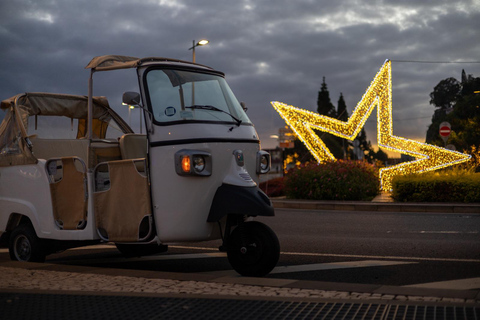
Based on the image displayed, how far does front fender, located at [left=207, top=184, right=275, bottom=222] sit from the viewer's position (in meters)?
5.78

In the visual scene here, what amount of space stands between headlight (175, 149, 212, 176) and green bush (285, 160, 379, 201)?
1348cm

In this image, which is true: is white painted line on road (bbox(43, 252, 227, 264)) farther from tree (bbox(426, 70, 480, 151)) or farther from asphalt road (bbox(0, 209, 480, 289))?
tree (bbox(426, 70, 480, 151))

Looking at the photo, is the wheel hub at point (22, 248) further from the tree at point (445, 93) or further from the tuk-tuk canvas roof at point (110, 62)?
the tree at point (445, 93)

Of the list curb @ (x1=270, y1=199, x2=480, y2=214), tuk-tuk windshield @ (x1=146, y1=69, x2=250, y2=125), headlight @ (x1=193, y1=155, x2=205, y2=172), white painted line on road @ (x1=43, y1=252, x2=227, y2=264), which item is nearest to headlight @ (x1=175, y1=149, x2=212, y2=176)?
headlight @ (x1=193, y1=155, x2=205, y2=172)

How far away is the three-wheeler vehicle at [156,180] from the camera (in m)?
6.00

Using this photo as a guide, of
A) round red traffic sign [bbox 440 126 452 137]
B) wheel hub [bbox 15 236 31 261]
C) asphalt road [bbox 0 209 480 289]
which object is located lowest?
asphalt road [bbox 0 209 480 289]

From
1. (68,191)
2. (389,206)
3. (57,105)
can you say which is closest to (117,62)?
(68,191)

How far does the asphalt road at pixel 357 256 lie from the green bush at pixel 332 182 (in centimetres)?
688

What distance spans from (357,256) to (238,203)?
8.38 feet

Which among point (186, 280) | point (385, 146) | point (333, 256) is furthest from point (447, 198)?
point (186, 280)

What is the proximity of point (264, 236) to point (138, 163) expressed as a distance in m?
1.73

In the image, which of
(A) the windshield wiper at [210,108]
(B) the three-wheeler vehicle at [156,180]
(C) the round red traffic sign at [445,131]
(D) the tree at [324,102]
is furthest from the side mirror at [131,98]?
(D) the tree at [324,102]

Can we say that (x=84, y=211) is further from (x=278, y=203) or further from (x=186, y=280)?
(x=278, y=203)

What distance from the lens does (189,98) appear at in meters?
6.43
